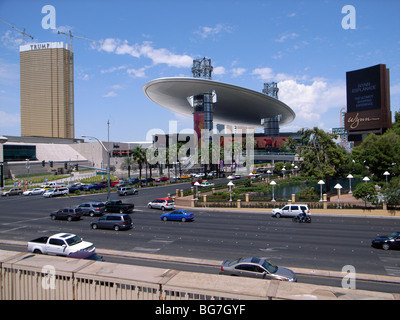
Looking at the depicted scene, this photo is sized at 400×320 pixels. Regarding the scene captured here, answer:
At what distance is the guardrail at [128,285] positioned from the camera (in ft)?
18.3

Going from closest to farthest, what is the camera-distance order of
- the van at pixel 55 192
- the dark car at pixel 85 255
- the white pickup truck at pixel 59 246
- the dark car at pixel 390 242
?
1. the dark car at pixel 85 255
2. the white pickup truck at pixel 59 246
3. the dark car at pixel 390 242
4. the van at pixel 55 192

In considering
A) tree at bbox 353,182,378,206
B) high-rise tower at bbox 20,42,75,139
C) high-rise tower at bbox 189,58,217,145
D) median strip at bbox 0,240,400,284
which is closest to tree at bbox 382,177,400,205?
tree at bbox 353,182,378,206

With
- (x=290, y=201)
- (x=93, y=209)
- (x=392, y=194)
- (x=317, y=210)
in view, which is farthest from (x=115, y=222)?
(x=392, y=194)

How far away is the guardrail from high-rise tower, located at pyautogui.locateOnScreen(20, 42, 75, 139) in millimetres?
188156

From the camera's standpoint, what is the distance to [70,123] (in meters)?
185

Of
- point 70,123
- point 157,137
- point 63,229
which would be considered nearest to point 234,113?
point 157,137

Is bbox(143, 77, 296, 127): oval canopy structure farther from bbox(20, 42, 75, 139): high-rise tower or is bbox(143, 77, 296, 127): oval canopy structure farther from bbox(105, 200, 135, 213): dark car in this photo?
bbox(20, 42, 75, 139): high-rise tower

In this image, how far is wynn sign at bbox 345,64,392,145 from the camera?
305ft

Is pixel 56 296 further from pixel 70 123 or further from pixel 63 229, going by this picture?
pixel 70 123

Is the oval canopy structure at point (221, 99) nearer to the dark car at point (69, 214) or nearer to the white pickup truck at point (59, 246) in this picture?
the dark car at point (69, 214)

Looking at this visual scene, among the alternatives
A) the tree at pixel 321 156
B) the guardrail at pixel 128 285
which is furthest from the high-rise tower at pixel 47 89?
the guardrail at pixel 128 285

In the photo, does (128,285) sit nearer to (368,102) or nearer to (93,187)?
(93,187)

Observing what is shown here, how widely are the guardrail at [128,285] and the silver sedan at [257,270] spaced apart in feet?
23.7
